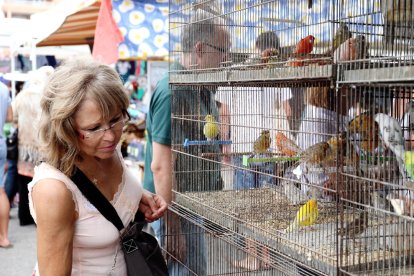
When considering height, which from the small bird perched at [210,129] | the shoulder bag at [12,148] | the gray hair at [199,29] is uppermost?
the gray hair at [199,29]

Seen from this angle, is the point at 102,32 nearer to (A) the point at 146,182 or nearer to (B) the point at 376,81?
(A) the point at 146,182

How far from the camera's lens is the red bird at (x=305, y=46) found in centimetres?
201

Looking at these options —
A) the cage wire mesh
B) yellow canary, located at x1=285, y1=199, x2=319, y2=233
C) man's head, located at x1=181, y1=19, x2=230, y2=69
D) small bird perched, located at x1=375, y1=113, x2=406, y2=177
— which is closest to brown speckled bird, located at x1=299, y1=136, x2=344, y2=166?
the cage wire mesh

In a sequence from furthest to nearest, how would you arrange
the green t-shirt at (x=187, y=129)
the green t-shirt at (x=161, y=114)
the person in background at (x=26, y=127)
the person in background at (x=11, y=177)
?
1. the person in background at (x=11, y=177)
2. the person in background at (x=26, y=127)
3. the green t-shirt at (x=161, y=114)
4. the green t-shirt at (x=187, y=129)

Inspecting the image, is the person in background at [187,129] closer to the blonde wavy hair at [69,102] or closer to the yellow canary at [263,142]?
the yellow canary at [263,142]

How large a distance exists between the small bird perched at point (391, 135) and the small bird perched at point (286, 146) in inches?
20.6

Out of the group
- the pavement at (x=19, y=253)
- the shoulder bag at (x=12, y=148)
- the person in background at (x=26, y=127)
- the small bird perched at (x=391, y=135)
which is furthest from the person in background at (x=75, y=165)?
the shoulder bag at (x=12, y=148)

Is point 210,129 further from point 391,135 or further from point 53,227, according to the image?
point 391,135

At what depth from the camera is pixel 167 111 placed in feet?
9.72

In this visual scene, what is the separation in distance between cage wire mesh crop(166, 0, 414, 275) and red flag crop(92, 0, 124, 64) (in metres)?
2.81

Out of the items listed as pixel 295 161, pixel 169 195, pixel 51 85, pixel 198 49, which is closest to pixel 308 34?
pixel 295 161

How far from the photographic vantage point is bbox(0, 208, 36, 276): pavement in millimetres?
4879

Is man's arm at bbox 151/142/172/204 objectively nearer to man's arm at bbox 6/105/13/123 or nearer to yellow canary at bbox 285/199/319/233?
yellow canary at bbox 285/199/319/233

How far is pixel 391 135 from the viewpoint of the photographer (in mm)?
1574
